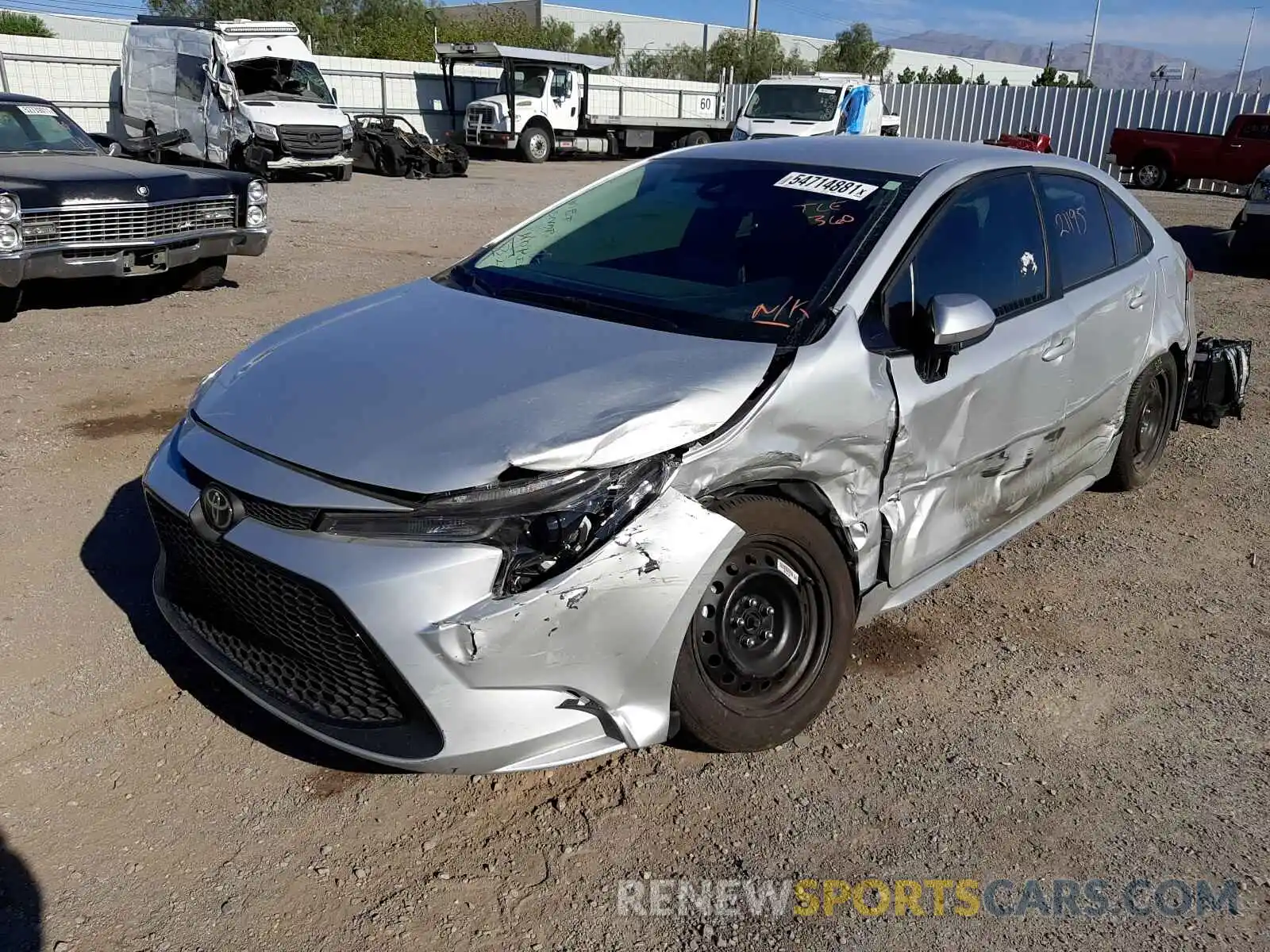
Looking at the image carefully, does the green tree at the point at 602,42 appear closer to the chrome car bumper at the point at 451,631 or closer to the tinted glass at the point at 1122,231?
the tinted glass at the point at 1122,231

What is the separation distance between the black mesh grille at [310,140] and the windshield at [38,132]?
9760 mm

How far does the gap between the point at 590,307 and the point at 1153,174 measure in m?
23.1

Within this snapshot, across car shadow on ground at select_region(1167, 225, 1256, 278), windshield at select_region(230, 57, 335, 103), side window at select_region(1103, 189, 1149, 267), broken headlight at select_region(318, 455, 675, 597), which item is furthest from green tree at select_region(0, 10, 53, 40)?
broken headlight at select_region(318, 455, 675, 597)

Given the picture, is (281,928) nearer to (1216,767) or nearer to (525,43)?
(1216,767)

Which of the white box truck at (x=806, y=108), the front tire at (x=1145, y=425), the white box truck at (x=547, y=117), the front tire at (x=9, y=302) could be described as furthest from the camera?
the white box truck at (x=547, y=117)

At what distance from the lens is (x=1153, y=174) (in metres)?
22.6

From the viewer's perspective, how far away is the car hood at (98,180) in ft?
24.4

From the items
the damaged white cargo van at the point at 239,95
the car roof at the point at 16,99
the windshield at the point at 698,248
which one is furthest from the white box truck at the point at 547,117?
the windshield at the point at 698,248

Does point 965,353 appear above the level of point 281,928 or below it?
above

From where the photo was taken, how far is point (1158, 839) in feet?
8.99

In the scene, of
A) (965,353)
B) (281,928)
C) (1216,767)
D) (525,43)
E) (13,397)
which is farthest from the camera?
(525,43)

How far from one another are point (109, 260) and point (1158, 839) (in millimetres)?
7741

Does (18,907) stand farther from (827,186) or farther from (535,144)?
(535,144)

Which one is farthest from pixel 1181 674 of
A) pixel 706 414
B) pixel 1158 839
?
pixel 706 414
